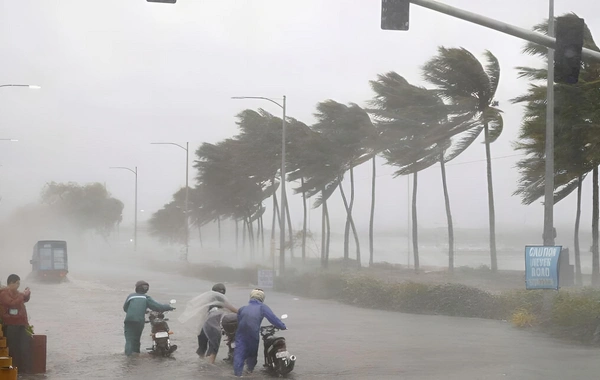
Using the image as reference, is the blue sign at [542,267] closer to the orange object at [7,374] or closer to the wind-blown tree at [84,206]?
the orange object at [7,374]

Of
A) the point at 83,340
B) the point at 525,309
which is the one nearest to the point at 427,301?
the point at 525,309

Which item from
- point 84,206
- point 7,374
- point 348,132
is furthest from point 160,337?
point 84,206

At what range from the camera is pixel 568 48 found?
42.0ft

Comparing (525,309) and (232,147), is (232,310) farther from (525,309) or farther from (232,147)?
(232,147)

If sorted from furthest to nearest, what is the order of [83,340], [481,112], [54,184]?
[54,184] < [481,112] < [83,340]

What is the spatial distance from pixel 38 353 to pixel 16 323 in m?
0.68

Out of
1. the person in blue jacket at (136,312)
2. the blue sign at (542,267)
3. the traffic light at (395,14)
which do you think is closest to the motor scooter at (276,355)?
the person in blue jacket at (136,312)

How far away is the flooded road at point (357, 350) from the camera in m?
15.2

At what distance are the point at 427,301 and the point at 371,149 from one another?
25247 millimetres

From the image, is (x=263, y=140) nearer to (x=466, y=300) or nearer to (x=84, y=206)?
(x=466, y=300)

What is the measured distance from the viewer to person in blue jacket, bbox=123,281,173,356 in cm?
1688

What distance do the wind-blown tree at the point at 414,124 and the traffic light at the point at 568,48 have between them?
28778 mm

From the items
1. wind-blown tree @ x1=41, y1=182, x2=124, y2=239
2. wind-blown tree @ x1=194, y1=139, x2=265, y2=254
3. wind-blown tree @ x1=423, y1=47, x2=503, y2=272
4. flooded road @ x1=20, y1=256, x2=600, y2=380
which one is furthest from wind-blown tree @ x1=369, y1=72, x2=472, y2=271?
wind-blown tree @ x1=41, y1=182, x2=124, y2=239

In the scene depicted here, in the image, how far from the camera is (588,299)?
21328mm
